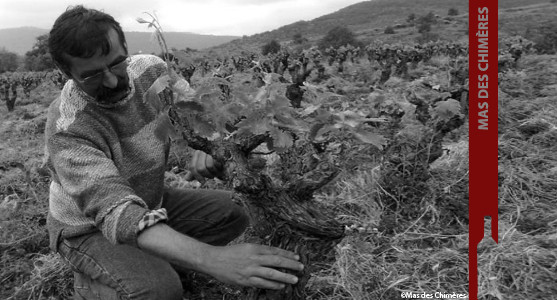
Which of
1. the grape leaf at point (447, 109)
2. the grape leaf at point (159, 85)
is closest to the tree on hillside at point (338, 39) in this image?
the grape leaf at point (447, 109)

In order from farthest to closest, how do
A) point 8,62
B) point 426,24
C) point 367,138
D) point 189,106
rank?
point 8,62
point 426,24
point 367,138
point 189,106

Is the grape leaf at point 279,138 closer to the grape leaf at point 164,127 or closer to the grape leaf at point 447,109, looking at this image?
the grape leaf at point 164,127

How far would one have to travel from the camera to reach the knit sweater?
6.25 feet

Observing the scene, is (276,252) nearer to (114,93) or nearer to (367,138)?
(367,138)

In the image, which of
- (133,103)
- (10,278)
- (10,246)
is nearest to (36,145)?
(10,246)

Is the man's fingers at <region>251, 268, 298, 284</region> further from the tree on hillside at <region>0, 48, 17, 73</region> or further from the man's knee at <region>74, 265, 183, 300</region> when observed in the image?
the tree on hillside at <region>0, 48, 17, 73</region>

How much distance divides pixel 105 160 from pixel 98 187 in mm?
164

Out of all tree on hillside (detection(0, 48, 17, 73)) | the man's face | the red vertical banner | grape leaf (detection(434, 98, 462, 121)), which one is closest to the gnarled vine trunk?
the man's face

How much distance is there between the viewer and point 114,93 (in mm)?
2367

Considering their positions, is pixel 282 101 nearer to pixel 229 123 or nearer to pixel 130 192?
pixel 229 123

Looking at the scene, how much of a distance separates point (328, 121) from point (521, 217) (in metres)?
2.26

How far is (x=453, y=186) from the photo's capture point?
3.86m

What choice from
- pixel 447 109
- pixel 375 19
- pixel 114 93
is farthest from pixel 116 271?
pixel 375 19

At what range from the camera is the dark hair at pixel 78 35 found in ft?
6.67
